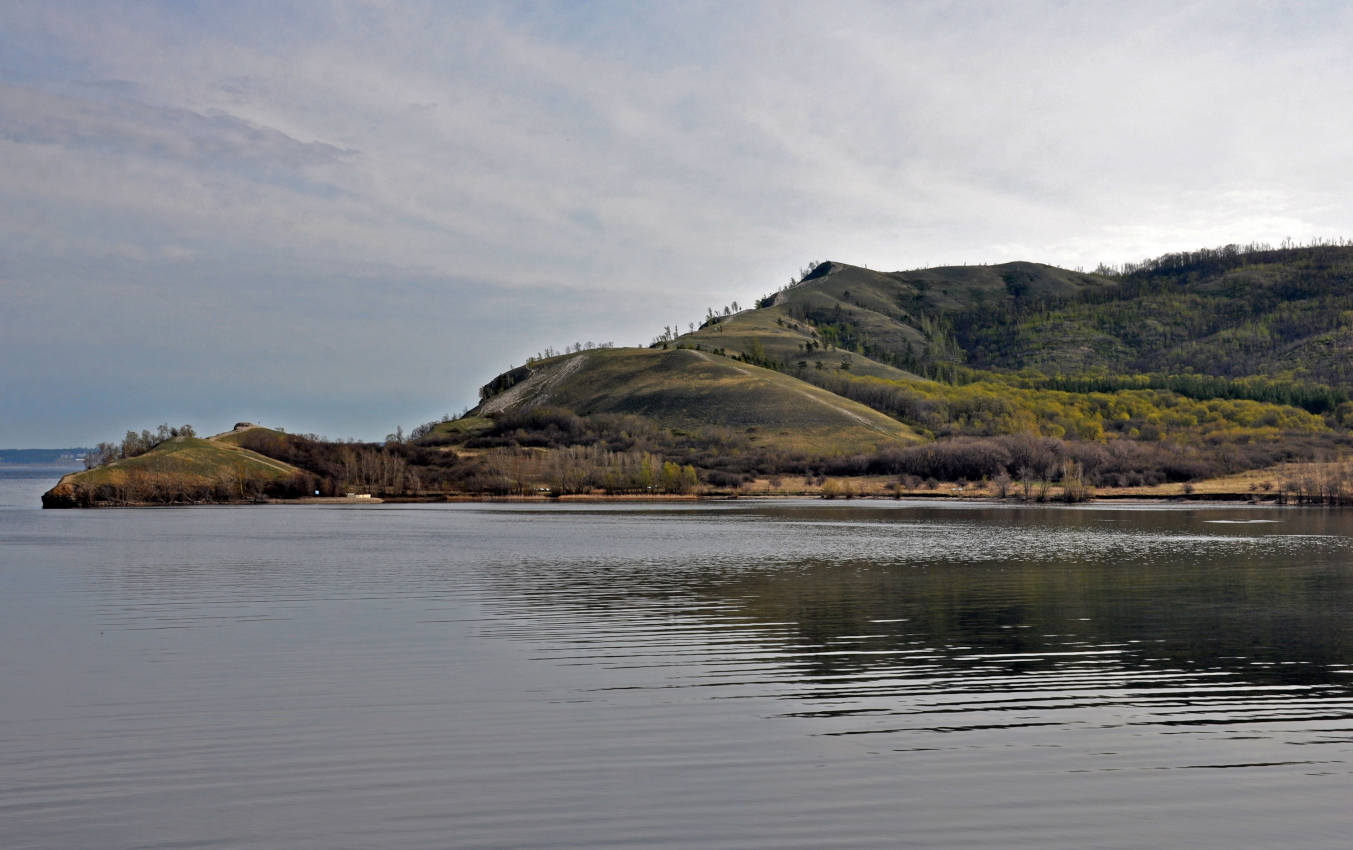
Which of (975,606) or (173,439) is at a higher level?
(173,439)

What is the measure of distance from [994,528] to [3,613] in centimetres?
7137

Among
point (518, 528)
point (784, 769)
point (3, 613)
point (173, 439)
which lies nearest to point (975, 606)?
point (784, 769)

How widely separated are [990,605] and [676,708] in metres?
20.9

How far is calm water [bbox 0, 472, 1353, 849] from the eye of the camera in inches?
576

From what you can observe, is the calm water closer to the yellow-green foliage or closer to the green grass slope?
the green grass slope

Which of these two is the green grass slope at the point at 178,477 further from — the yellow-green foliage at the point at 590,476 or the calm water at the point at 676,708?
A: the calm water at the point at 676,708


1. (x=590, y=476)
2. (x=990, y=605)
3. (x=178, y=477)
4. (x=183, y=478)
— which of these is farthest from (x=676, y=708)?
(x=590, y=476)

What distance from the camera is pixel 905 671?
25.9 meters

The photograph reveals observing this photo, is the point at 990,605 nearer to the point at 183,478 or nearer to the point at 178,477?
the point at 178,477

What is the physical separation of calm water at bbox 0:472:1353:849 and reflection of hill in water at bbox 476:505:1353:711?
0.68 feet

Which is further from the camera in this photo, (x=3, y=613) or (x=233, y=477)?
(x=233, y=477)

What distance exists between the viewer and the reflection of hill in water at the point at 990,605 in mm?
26298

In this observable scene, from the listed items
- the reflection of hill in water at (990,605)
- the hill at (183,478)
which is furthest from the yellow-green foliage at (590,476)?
the reflection of hill in water at (990,605)

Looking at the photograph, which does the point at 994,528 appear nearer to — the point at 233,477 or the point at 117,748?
the point at 117,748
